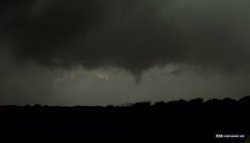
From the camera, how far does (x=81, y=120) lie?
92.0ft

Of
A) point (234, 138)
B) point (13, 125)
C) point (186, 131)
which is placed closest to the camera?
point (234, 138)

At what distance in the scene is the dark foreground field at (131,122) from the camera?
86.5ft

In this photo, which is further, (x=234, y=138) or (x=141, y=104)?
(x=141, y=104)

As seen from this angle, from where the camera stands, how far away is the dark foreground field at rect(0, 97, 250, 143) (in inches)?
1038

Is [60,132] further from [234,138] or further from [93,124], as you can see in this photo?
[234,138]

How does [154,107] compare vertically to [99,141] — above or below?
above

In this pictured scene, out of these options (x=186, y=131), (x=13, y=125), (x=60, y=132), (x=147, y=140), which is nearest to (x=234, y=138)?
(x=186, y=131)

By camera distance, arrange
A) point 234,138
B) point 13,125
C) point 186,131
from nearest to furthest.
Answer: point 234,138 < point 186,131 < point 13,125

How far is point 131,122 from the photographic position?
91.6 feet

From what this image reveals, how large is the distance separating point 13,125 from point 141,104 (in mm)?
7951

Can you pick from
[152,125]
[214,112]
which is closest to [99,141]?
[152,125]

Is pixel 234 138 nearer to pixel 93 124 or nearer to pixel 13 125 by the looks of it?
pixel 93 124

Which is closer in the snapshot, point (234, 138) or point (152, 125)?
point (234, 138)

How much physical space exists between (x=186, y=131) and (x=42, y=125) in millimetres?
8547
